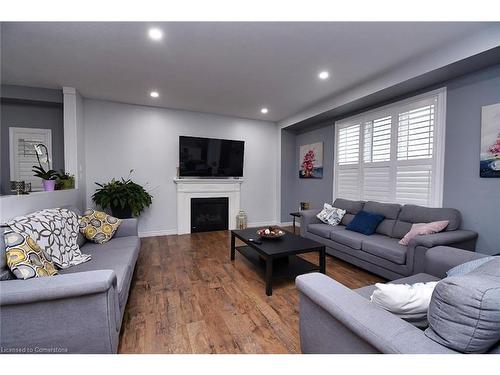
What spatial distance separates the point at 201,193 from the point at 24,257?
3.50 meters

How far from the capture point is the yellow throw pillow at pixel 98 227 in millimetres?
2639

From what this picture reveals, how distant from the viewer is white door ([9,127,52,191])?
3773mm

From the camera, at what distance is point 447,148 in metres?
2.83

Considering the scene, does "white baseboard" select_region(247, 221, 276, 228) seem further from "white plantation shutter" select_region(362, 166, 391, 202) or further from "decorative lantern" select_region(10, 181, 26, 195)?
"decorative lantern" select_region(10, 181, 26, 195)

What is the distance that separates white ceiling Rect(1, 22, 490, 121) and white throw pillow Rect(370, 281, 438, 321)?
→ 2.19 meters

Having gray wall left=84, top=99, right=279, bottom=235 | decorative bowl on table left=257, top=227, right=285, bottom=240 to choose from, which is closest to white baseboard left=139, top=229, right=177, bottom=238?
gray wall left=84, top=99, right=279, bottom=235

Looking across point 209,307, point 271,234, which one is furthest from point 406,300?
point 271,234

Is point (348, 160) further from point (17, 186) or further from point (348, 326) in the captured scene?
point (17, 186)

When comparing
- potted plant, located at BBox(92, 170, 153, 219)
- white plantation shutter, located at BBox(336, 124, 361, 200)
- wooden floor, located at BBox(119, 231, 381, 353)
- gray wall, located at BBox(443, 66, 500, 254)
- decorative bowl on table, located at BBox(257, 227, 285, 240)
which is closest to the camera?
wooden floor, located at BBox(119, 231, 381, 353)

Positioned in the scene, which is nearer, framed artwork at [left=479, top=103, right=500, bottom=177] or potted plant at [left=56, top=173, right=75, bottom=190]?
framed artwork at [left=479, top=103, right=500, bottom=177]

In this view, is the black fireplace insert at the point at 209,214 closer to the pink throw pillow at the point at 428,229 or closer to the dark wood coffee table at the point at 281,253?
the dark wood coffee table at the point at 281,253

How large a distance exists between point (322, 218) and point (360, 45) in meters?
2.49

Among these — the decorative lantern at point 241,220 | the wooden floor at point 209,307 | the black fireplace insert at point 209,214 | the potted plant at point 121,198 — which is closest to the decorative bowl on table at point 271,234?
the wooden floor at point 209,307

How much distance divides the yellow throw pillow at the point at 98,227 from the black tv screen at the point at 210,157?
6.55 feet
